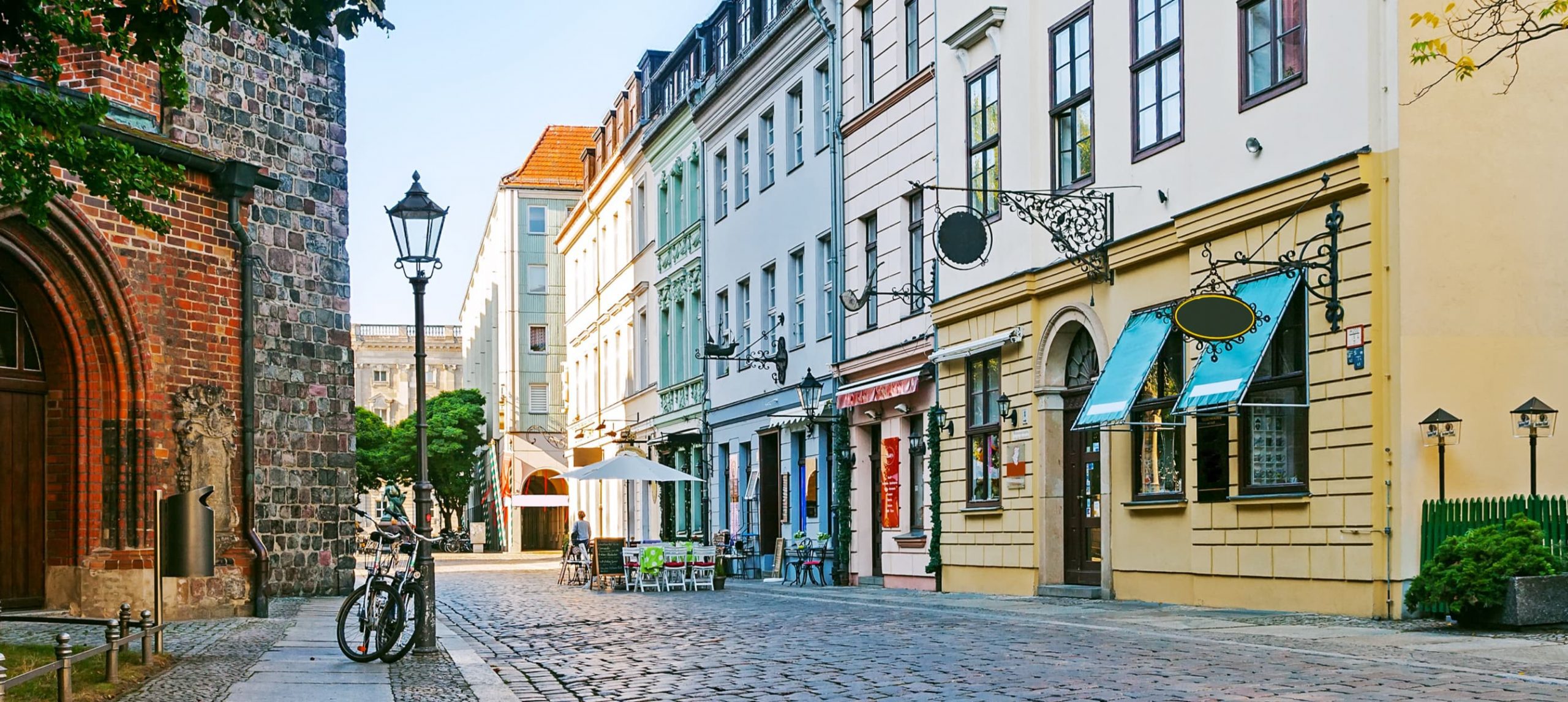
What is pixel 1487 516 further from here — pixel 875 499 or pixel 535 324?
pixel 535 324

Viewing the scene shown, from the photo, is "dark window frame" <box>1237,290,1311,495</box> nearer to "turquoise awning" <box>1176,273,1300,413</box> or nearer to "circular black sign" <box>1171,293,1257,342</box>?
"turquoise awning" <box>1176,273,1300,413</box>

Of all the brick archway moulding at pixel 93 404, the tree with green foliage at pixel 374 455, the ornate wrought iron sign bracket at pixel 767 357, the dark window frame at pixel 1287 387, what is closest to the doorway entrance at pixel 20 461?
the brick archway moulding at pixel 93 404

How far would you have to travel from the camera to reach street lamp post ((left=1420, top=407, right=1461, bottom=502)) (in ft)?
50.4

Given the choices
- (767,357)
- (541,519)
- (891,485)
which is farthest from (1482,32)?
(541,519)

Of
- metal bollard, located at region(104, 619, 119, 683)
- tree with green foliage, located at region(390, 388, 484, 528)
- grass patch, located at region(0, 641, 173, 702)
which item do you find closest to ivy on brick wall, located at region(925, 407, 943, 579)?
grass patch, located at region(0, 641, 173, 702)

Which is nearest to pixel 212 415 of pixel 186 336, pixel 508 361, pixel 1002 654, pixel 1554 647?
pixel 186 336

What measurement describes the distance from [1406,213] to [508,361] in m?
65.5

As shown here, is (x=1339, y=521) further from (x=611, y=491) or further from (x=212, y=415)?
(x=611, y=491)

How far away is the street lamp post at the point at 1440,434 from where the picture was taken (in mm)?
15359

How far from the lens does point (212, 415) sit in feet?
68.8

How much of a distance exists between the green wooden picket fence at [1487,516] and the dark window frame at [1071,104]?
686cm

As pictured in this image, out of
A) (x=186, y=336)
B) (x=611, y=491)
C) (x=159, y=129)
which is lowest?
(x=611, y=491)

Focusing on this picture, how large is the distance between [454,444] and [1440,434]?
252 feet

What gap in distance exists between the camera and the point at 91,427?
19547 mm
